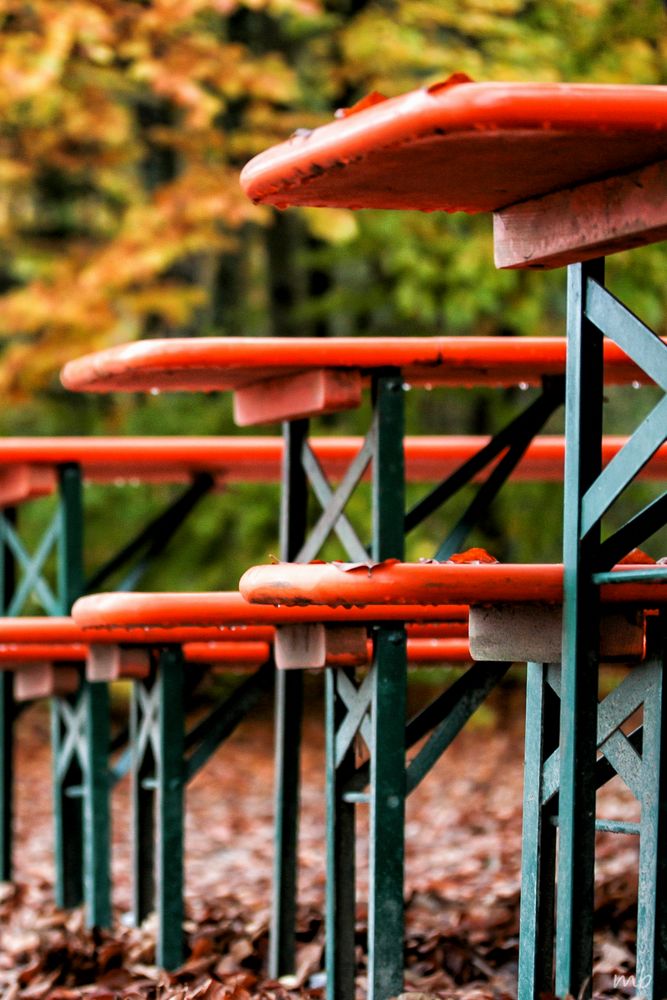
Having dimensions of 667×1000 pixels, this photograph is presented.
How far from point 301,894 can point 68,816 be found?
3.66 ft

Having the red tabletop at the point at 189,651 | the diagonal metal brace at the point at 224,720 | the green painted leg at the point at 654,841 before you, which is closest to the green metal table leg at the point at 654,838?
the green painted leg at the point at 654,841

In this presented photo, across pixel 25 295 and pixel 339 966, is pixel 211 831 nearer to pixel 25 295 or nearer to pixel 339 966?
pixel 25 295

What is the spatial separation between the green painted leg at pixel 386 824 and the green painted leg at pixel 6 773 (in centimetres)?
373

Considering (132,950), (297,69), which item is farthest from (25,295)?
(132,950)

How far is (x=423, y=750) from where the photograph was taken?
16.7 feet

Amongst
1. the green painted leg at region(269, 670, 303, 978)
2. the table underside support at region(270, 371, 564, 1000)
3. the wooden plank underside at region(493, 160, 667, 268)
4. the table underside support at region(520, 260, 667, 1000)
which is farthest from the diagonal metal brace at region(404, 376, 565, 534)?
the wooden plank underside at region(493, 160, 667, 268)

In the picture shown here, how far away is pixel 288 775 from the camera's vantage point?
6.12m

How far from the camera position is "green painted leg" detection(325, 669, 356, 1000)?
5.20 metres

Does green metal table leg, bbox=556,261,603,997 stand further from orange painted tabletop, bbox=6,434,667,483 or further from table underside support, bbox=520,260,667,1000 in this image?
orange painted tabletop, bbox=6,434,667,483

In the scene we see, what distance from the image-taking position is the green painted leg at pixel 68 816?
781 cm

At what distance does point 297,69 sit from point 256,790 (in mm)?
6230

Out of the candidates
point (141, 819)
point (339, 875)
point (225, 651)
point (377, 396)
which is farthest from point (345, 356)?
point (141, 819)

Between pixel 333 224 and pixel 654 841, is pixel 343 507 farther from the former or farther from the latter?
pixel 333 224

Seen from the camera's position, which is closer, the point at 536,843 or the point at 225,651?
the point at 536,843
